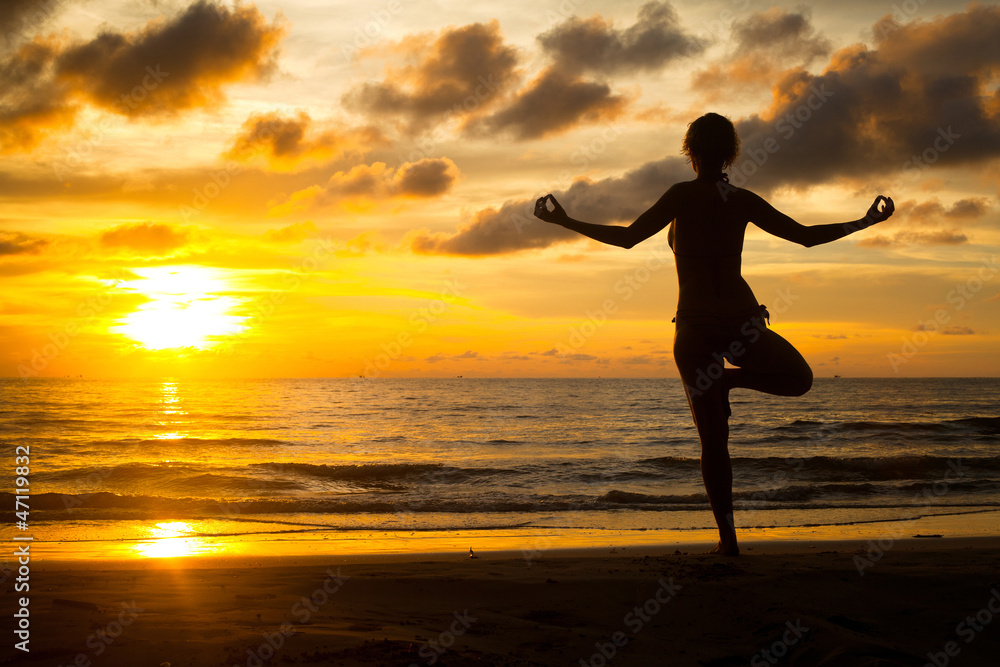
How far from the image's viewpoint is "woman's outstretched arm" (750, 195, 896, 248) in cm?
340

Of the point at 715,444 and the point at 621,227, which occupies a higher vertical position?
the point at 621,227

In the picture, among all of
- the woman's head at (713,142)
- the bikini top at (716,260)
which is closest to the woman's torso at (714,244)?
the bikini top at (716,260)

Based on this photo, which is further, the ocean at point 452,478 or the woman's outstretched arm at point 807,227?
the ocean at point 452,478

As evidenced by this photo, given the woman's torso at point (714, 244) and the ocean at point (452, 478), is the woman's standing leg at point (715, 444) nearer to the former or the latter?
the woman's torso at point (714, 244)

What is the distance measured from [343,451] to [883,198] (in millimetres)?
19361

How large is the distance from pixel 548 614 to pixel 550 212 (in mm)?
2155

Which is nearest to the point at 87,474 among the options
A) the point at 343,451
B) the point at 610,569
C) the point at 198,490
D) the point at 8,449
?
the point at 198,490

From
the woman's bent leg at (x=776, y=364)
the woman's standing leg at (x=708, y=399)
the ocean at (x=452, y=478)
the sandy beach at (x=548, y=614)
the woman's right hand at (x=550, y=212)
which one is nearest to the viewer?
the sandy beach at (x=548, y=614)

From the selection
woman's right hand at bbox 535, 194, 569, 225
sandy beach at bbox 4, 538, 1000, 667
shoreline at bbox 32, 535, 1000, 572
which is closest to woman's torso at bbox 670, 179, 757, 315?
woman's right hand at bbox 535, 194, 569, 225

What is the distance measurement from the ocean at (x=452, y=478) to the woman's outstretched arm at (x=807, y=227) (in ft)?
16.0

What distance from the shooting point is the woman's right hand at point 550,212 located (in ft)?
11.1

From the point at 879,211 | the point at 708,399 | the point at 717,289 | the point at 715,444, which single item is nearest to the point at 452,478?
the point at 715,444

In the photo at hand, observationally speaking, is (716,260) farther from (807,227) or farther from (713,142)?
(713,142)

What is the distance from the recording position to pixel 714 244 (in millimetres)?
3820
